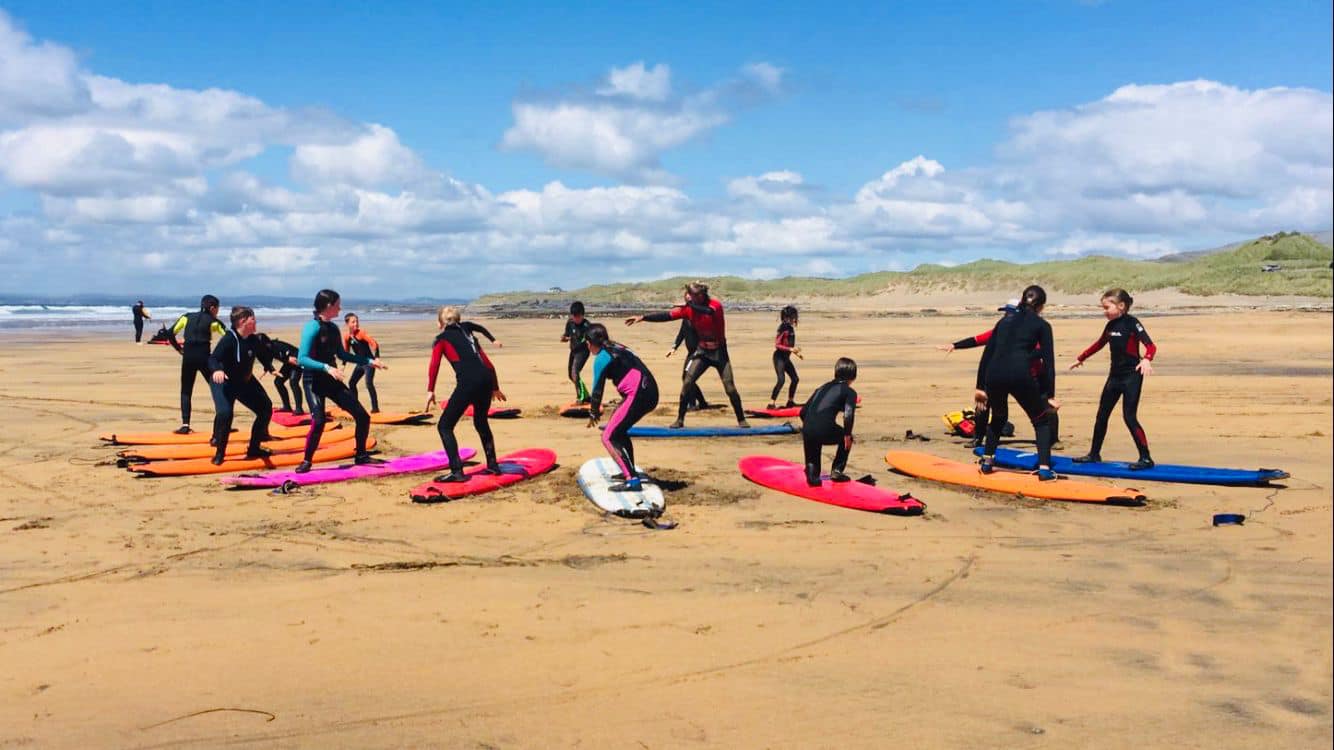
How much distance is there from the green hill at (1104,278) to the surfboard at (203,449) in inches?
1293

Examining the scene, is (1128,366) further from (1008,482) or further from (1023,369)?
(1008,482)

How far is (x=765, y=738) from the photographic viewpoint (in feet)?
12.8

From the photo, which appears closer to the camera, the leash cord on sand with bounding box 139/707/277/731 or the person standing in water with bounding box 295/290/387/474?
the leash cord on sand with bounding box 139/707/277/731

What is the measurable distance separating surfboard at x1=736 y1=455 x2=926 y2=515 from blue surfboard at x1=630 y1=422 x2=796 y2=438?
2.28 metres

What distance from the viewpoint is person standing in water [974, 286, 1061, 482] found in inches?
336

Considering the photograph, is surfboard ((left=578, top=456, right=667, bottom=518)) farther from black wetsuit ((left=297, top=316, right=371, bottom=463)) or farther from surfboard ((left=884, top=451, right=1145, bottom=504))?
surfboard ((left=884, top=451, right=1145, bottom=504))

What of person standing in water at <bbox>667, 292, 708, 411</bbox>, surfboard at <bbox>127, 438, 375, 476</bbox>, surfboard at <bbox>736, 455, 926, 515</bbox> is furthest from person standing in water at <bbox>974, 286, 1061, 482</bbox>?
surfboard at <bbox>127, 438, 375, 476</bbox>

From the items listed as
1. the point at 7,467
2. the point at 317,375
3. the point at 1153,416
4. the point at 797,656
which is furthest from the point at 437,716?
the point at 1153,416

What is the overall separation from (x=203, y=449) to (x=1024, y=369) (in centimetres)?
919

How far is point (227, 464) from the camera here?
31.7 feet

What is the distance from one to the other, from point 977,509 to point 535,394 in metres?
10.2

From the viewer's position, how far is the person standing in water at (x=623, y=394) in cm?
818

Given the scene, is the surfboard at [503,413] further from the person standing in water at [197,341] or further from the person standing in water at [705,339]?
the person standing in water at [197,341]

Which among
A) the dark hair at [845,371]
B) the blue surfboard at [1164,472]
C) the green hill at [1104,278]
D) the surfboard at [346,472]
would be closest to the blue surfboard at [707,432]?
the surfboard at [346,472]
